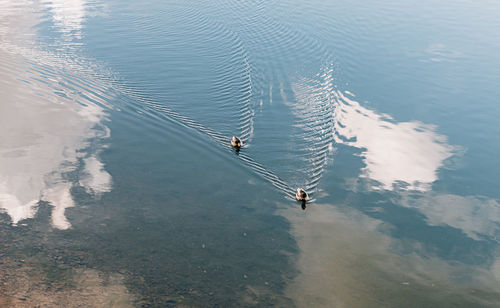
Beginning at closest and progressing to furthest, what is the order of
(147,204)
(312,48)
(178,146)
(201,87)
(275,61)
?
(147,204) < (178,146) < (201,87) < (275,61) < (312,48)

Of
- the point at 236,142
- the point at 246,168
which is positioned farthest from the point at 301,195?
the point at 236,142

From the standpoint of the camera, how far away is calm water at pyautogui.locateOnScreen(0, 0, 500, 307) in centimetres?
1157

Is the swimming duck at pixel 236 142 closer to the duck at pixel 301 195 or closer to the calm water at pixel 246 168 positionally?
the calm water at pixel 246 168

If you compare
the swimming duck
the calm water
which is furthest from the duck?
the swimming duck

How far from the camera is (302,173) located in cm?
1477

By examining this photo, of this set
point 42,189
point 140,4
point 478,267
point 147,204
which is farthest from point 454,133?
point 140,4

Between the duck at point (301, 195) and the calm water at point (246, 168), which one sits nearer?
the calm water at point (246, 168)

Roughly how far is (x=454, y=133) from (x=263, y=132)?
8107 mm

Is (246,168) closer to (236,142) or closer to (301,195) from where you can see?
(236,142)

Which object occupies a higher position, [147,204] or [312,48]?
[312,48]

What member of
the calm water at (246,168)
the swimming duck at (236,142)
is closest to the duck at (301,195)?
the calm water at (246,168)

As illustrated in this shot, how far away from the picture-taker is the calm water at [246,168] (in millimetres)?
11570

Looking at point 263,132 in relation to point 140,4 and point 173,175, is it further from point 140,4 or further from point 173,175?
point 140,4

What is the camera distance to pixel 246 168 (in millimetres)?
14984
